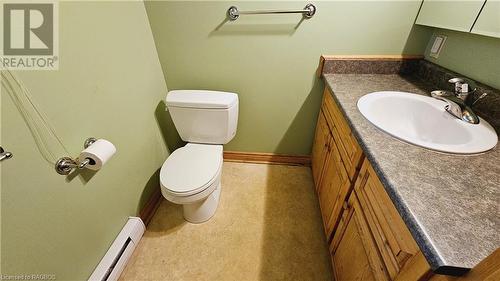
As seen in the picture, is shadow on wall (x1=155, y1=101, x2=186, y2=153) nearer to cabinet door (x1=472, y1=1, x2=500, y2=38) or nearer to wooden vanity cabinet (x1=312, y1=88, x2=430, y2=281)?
wooden vanity cabinet (x1=312, y1=88, x2=430, y2=281)

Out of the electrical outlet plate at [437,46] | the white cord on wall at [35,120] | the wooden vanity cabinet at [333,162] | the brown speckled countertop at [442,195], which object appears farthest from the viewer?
the electrical outlet plate at [437,46]

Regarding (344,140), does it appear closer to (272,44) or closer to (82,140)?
(272,44)

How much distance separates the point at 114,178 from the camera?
114 cm

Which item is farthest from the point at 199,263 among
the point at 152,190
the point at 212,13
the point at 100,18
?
the point at 212,13

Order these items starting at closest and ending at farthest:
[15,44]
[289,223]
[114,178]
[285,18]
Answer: [15,44]
[114,178]
[285,18]
[289,223]

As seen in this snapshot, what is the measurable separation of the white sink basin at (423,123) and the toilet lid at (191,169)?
0.88 metres

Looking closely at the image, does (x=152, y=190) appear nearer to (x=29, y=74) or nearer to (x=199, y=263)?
(x=199, y=263)

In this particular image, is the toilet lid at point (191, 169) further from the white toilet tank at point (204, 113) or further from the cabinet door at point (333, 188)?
the cabinet door at point (333, 188)

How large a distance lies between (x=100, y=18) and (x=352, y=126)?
1.21 m

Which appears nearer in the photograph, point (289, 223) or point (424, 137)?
point (424, 137)

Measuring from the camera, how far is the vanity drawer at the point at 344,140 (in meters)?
0.88

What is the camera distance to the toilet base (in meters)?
1.38

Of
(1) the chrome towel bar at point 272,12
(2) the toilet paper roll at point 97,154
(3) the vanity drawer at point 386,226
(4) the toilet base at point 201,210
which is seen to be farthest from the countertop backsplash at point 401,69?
(2) the toilet paper roll at point 97,154

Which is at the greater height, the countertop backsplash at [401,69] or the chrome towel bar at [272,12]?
the chrome towel bar at [272,12]
